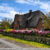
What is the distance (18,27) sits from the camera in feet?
175

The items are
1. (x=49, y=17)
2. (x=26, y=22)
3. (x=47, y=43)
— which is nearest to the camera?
(x=47, y=43)

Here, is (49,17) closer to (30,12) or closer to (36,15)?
(36,15)

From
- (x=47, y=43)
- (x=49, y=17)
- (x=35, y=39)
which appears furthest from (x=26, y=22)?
(x=47, y=43)

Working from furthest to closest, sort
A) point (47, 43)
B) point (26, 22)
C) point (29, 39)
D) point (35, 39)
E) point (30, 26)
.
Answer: point (26, 22), point (30, 26), point (29, 39), point (35, 39), point (47, 43)

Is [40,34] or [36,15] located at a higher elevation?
[36,15]

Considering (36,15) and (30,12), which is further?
(30,12)

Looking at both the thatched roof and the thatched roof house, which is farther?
the thatched roof

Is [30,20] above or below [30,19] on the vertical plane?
below

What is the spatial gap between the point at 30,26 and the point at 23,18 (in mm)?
7275

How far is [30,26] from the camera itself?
4878cm

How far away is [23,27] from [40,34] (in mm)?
26458

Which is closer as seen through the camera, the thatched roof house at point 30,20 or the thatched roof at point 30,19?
the thatched roof house at point 30,20

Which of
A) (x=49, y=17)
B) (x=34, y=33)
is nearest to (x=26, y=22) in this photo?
(x=49, y=17)

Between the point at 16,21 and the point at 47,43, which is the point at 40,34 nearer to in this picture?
the point at 47,43
